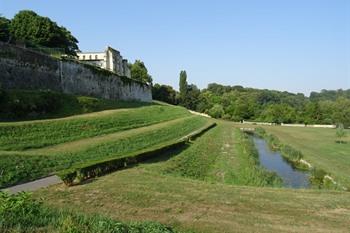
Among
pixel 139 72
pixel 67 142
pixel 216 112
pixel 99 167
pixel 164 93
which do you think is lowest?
pixel 99 167

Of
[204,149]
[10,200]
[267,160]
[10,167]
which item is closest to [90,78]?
[204,149]

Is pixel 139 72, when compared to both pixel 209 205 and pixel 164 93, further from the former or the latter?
pixel 209 205

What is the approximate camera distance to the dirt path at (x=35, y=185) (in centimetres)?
1561

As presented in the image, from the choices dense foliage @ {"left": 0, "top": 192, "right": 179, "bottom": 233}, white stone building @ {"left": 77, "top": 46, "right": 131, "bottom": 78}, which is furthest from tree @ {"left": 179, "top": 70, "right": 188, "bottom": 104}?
dense foliage @ {"left": 0, "top": 192, "right": 179, "bottom": 233}

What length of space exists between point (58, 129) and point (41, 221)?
2062cm

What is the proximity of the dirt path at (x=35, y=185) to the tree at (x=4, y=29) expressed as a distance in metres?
36.7

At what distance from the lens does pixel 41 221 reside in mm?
6941

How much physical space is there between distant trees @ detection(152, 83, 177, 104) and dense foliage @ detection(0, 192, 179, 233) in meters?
91.8

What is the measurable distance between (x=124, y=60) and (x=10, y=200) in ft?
240

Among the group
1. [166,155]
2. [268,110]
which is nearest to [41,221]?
[166,155]

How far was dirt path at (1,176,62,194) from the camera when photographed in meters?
15.6

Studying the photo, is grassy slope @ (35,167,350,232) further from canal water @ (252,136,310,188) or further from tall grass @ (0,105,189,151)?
canal water @ (252,136,310,188)

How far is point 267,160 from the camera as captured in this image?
37.3 m

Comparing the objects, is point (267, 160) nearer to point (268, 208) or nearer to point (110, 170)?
point (110, 170)
